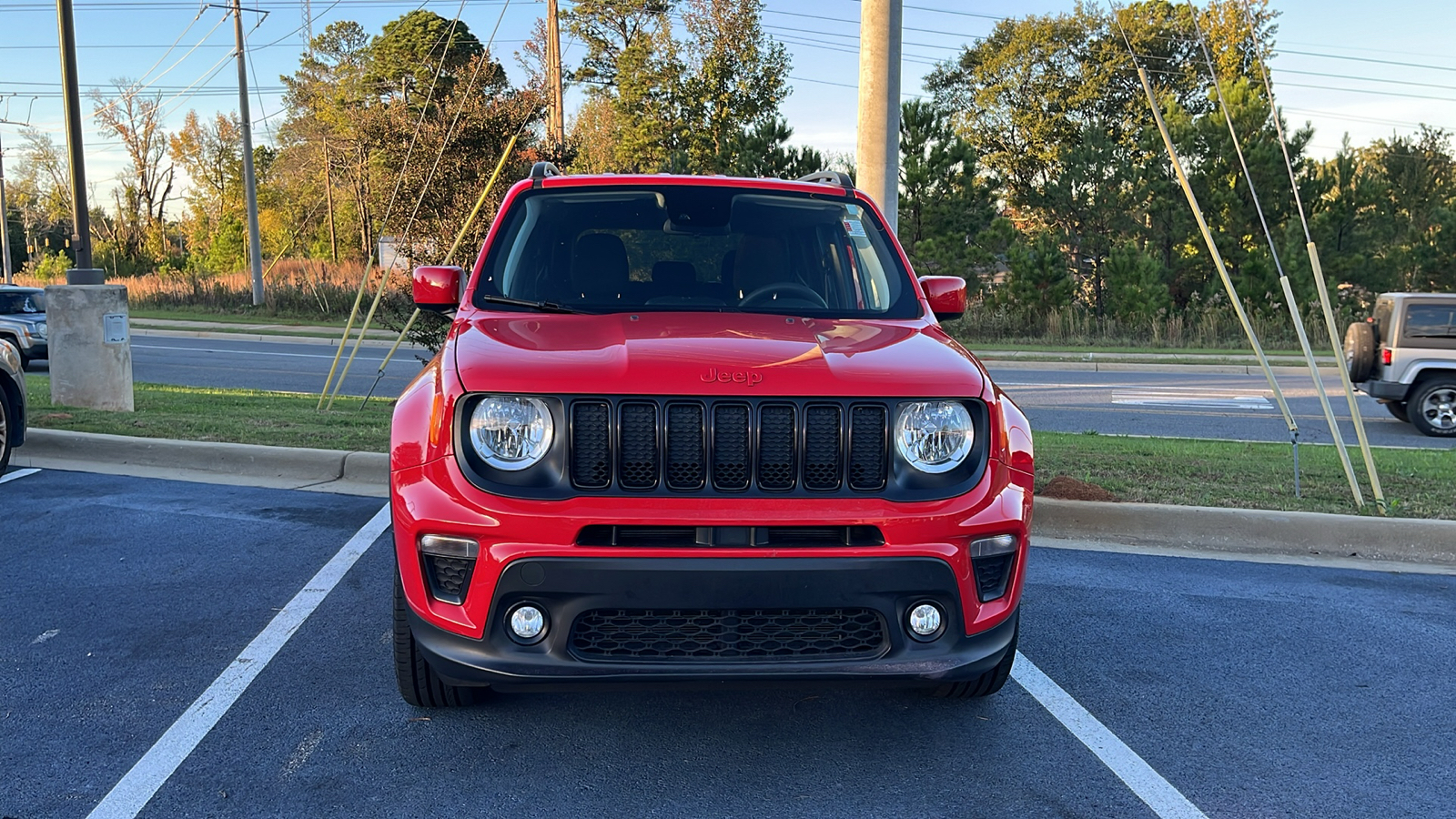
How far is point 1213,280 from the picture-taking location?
26.0 meters

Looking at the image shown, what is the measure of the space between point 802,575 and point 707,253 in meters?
1.92

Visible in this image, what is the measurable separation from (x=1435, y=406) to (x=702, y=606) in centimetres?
1288

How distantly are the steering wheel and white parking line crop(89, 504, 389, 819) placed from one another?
2351 mm

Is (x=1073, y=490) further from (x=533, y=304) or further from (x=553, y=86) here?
(x=553, y=86)

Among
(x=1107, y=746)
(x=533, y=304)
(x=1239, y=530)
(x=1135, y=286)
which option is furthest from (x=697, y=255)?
(x=1135, y=286)

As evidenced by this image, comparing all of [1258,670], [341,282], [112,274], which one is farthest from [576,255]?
[112,274]

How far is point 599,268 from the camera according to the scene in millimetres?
4500

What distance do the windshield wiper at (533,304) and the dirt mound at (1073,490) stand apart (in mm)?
3965

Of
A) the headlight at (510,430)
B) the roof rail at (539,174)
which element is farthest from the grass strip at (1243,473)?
the headlight at (510,430)

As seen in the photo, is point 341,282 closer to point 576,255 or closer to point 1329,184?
point 1329,184

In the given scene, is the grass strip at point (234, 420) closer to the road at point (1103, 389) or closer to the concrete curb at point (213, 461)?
the concrete curb at point (213, 461)

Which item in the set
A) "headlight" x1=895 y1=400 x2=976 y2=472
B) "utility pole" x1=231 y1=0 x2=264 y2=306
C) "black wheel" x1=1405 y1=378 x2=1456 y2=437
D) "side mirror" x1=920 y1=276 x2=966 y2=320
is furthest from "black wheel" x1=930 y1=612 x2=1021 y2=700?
"utility pole" x1=231 y1=0 x2=264 y2=306

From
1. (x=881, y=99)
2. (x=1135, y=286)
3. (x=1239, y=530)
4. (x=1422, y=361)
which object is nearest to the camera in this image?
(x=1239, y=530)

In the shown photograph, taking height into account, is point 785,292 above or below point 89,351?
above
